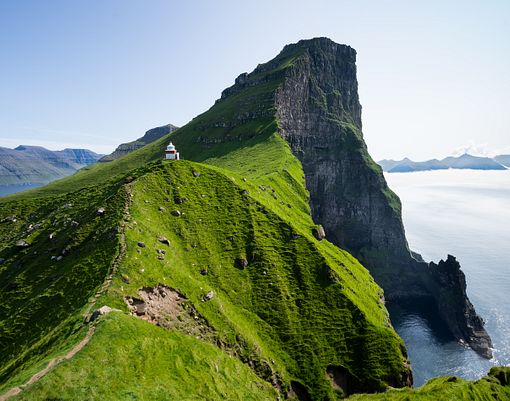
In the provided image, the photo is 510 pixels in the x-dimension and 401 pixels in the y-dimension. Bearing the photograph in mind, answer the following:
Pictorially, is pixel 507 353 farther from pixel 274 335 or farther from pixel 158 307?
pixel 158 307

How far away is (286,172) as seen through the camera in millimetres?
121688

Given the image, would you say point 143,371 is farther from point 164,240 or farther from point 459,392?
point 459,392

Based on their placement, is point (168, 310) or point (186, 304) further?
point (186, 304)

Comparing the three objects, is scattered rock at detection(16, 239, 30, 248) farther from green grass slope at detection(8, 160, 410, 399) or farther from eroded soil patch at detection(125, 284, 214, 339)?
eroded soil patch at detection(125, 284, 214, 339)

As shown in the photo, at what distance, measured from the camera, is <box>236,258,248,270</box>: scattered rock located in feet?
213

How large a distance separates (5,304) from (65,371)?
31406 millimetres

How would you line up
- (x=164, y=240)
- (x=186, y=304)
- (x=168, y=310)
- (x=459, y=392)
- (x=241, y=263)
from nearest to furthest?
(x=459, y=392) → (x=168, y=310) → (x=186, y=304) → (x=164, y=240) → (x=241, y=263)

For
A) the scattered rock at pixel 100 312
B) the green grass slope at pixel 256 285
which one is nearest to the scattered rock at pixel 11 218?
the green grass slope at pixel 256 285

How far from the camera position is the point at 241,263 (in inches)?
2566

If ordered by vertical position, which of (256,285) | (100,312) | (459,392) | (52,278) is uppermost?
(52,278)

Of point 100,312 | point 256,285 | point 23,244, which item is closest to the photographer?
point 100,312

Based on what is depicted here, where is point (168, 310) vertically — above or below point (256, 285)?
above

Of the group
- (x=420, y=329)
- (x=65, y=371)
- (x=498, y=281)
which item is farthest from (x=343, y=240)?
(x=65, y=371)

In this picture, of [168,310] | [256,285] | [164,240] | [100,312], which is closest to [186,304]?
[168,310]
